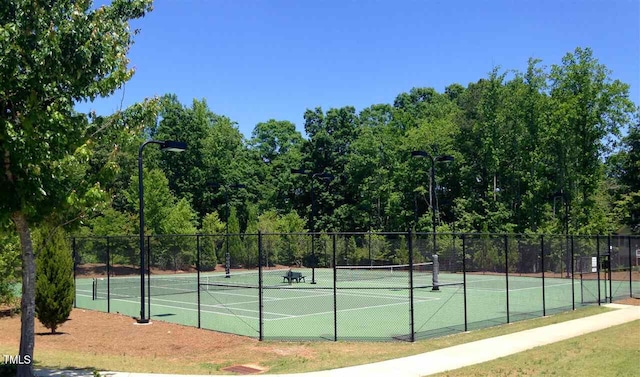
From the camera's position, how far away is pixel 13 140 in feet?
29.9

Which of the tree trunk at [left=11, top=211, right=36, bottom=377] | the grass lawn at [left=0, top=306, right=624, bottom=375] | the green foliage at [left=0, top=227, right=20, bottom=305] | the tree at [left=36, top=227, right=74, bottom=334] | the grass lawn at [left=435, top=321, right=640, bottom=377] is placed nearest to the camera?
the tree trunk at [left=11, top=211, right=36, bottom=377]

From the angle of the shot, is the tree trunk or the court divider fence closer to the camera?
the tree trunk

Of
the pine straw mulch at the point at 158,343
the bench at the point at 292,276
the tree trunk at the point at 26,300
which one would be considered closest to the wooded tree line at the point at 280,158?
the tree trunk at the point at 26,300

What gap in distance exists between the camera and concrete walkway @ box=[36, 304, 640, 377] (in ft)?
38.5

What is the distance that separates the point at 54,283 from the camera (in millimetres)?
18188

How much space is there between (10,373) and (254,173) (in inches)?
2864

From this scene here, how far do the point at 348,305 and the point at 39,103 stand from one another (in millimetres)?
18406

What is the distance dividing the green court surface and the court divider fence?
53 mm

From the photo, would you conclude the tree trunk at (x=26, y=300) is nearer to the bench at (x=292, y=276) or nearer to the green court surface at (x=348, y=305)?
the green court surface at (x=348, y=305)

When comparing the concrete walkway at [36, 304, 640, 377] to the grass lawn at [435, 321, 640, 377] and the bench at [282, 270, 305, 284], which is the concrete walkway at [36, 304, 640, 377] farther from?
the bench at [282, 270, 305, 284]

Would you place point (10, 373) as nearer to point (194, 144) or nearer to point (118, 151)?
point (118, 151)

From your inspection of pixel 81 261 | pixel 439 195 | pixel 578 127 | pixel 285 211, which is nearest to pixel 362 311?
pixel 81 261

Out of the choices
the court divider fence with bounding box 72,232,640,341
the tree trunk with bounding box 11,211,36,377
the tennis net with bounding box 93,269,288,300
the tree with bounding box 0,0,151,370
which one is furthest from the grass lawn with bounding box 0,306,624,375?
the tennis net with bounding box 93,269,288,300

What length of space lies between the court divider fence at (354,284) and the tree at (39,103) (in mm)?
7017
